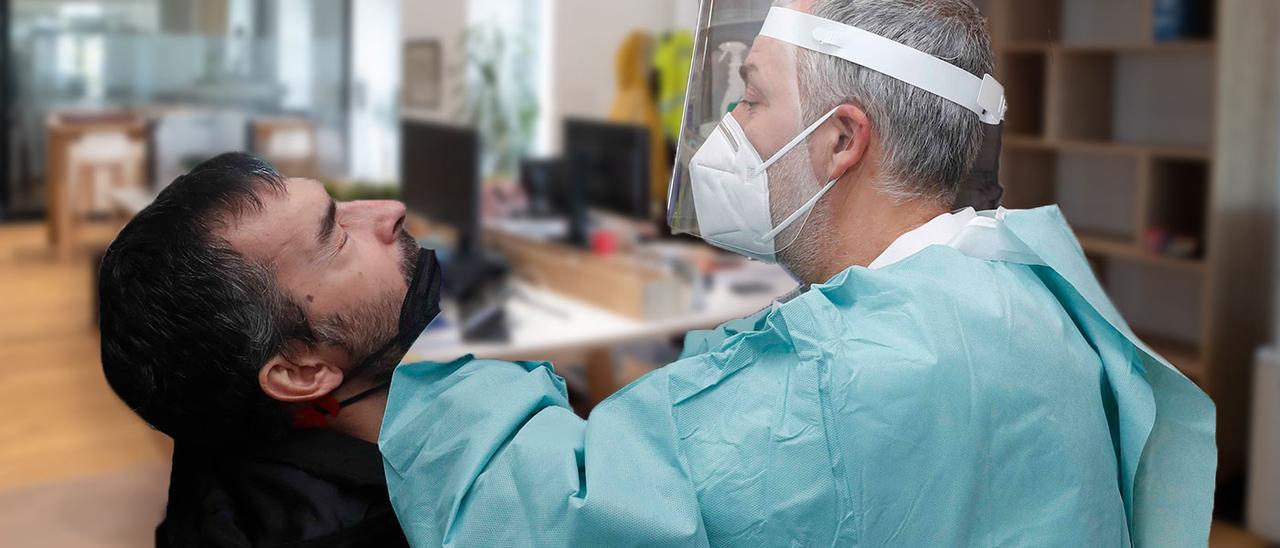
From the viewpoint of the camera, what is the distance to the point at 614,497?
89 cm

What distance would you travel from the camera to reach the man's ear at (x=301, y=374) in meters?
1.15

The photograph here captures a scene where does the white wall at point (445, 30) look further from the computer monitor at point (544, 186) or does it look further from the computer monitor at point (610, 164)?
the computer monitor at point (610, 164)

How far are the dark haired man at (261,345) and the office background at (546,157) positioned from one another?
1367 mm

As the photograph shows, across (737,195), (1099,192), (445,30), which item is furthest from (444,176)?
(737,195)

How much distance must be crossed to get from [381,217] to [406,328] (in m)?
0.11

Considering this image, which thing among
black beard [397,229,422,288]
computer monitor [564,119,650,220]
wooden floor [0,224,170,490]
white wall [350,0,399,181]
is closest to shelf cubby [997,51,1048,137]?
computer monitor [564,119,650,220]

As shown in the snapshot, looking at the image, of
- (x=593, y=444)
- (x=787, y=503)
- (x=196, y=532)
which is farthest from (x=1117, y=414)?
(x=196, y=532)

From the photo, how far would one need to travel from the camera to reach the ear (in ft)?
3.56

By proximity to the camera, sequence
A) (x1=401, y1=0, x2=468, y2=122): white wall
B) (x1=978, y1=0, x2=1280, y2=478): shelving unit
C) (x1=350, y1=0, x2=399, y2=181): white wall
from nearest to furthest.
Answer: (x1=978, y1=0, x2=1280, y2=478): shelving unit
(x1=401, y1=0, x2=468, y2=122): white wall
(x1=350, y1=0, x2=399, y2=181): white wall

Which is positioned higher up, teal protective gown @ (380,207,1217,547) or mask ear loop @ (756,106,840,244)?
mask ear loop @ (756,106,840,244)

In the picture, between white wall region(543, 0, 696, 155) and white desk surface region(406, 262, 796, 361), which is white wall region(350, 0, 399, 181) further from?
white desk surface region(406, 262, 796, 361)

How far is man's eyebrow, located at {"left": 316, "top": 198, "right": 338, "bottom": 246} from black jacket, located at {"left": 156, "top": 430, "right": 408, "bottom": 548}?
199 mm

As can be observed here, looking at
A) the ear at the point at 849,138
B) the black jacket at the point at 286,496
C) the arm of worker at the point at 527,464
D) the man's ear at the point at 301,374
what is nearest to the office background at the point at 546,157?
the black jacket at the point at 286,496

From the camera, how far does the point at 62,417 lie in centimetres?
457
